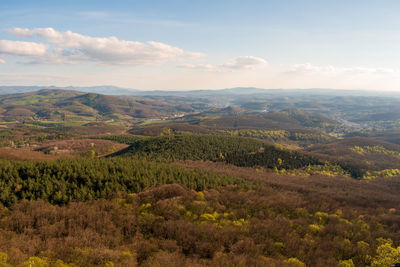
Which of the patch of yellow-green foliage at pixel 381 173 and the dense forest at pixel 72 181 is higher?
the dense forest at pixel 72 181

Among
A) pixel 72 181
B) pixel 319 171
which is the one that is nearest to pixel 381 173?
pixel 319 171

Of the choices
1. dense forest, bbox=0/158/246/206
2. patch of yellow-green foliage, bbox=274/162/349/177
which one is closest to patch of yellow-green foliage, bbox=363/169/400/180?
patch of yellow-green foliage, bbox=274/162/349/177

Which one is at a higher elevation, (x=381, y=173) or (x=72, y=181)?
(x=72, y=181)

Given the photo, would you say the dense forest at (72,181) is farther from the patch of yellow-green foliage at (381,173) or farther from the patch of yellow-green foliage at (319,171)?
the patch of yellow-green foliage at (381,173)

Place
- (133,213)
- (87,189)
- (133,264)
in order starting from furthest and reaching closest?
(87,189)
(133,213)
(133,264)

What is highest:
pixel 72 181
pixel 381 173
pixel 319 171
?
pixel 72 181

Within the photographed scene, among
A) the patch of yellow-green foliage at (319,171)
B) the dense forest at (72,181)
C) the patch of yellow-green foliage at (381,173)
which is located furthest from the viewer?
the patch of yellow-green foliage at (381,173)

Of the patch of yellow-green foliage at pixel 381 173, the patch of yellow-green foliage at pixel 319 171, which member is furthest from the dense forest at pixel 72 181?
the patch of yellow-green foliage at pixel 381 173

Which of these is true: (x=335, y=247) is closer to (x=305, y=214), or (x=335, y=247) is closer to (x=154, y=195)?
(x=305, y=214)

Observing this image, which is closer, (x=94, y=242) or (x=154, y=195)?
(x=94, y=242)

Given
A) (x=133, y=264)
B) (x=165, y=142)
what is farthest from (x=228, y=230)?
(x=165, y=142)

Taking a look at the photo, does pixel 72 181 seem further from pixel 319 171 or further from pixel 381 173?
pixel 381 173
